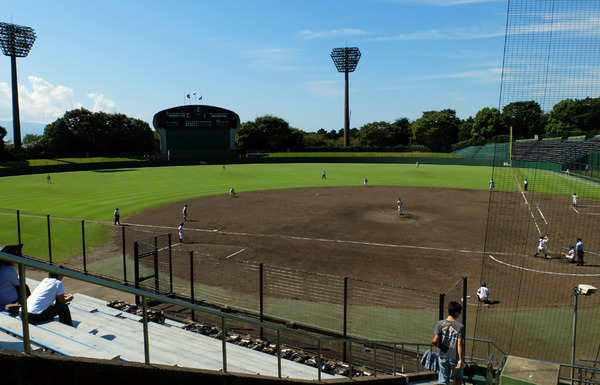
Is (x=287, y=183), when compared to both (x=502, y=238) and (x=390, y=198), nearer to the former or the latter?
(x=390, y=198)

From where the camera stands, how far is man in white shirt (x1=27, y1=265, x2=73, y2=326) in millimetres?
5890

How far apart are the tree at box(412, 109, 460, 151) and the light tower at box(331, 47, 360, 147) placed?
25473 mm

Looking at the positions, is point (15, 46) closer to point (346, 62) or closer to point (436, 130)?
point (346, 62)

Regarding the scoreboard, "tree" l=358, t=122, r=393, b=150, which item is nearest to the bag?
the scoreboard

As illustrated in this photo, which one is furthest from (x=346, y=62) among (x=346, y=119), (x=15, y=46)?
(x=15, y=46)

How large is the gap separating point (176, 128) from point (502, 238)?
76.0m

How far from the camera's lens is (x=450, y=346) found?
6793 mm

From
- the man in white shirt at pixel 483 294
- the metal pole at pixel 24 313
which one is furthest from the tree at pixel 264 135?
the metal pole at pixel 24 313

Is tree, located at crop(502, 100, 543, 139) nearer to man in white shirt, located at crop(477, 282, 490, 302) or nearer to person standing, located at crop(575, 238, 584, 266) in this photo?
person standing, located at crop(575, 238, 584, 266)

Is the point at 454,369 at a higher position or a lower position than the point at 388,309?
higher

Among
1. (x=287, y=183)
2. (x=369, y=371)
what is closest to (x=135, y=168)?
(x=287, y=183)

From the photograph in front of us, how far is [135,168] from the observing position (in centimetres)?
7175

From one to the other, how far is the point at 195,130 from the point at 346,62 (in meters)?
51.1

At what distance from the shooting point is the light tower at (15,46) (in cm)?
8131
